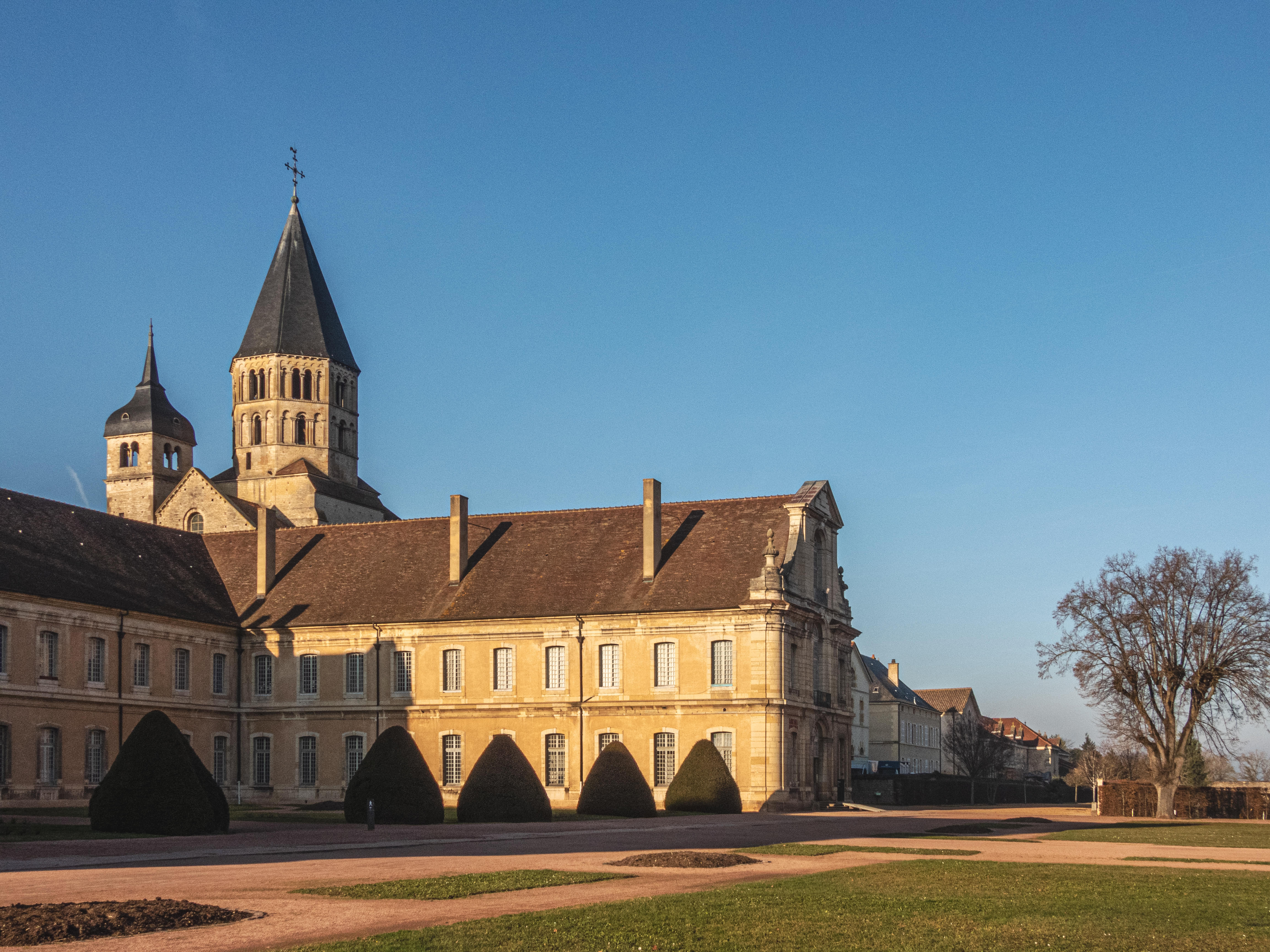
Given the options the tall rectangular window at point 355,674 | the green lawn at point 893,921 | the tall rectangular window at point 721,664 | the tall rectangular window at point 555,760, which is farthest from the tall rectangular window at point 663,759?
the green lawn at point 893,921

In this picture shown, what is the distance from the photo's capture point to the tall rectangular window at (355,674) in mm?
51812

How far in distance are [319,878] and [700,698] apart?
30.0 meters

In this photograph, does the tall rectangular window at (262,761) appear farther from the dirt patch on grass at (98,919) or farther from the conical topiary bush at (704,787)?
the dirt patch on grass at (98,919)

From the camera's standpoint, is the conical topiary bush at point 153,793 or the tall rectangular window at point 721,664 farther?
the tall rectangular window at point 721,664

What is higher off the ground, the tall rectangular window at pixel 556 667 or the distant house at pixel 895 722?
the tall rectangular window at pixel 556 667

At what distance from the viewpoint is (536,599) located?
50375 millimetres

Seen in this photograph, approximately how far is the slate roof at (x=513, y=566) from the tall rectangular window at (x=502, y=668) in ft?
4.31

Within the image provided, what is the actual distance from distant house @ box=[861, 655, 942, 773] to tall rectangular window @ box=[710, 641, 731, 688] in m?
39.4

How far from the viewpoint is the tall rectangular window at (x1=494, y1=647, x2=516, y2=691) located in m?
50.4

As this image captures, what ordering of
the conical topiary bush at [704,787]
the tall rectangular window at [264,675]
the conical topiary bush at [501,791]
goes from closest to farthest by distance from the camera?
the conical topiary bush at [501,791], the conical topiary bush at [704,787], the tall rectangular window at [264,675]

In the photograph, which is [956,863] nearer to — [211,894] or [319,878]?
[319,878]

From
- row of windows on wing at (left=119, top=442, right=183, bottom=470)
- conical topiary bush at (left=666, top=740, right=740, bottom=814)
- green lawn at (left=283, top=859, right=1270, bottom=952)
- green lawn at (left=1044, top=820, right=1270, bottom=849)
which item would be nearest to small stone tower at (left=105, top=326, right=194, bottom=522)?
row of windows on wing at (left=119, top=442, right=183, bottom=470)

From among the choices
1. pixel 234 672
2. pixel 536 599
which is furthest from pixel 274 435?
A: pixel 536 599

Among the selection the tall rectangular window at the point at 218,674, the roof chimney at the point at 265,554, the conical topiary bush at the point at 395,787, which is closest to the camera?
the conical topiary bush at the point at 395,787
